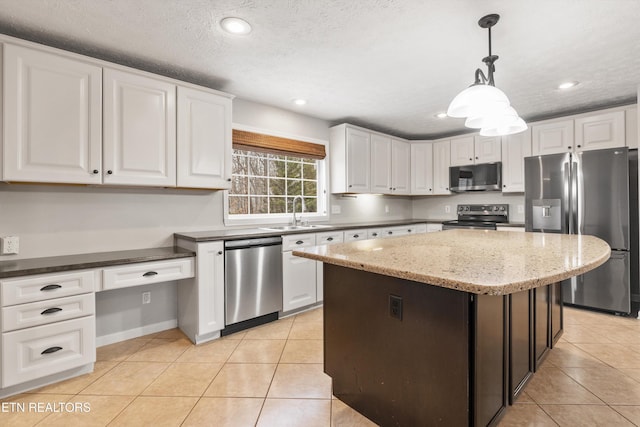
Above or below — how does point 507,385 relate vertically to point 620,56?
below

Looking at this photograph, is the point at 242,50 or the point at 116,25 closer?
the point at 116,25

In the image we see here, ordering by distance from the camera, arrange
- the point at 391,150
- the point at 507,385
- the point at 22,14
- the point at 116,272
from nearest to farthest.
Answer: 1. the point at 507,385
2. the point at 22,14
3. the point at 116,272
4. the point at 391,150

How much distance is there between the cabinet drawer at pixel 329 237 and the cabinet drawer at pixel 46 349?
6.71 feet

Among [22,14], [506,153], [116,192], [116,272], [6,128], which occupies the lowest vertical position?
[116,272]

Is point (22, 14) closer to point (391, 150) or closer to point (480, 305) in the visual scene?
point (480, 305)

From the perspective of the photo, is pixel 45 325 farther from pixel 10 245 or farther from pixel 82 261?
pixel 10 245

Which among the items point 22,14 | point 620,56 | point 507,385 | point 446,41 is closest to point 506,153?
point 620,56

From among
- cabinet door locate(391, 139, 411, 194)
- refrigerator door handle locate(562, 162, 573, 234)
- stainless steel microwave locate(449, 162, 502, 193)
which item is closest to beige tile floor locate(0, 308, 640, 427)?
refrigerator door handle locate(562, 162, 573, 234)

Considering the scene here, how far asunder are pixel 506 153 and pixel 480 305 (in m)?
3.73

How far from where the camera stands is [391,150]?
4.71 meters

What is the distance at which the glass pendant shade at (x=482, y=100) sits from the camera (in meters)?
1.75

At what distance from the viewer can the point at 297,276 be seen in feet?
10.7

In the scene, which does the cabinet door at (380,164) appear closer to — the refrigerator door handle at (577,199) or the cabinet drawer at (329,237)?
the cabinet drawer at (329,237)

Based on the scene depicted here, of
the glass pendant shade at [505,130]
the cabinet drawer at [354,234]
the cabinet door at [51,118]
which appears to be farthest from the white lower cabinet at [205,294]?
the glass pendant shade at [505,130]
